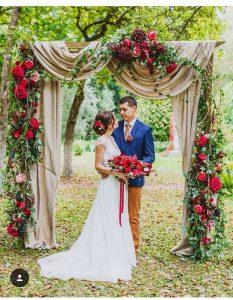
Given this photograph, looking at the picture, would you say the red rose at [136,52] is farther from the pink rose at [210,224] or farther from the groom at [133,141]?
the pink rose at [210,224]

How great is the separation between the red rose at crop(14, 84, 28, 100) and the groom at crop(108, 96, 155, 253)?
132 cm

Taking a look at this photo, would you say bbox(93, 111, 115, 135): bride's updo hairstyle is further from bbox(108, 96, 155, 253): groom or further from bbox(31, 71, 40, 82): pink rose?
bbox(31, 71, 40, 82): pink rose

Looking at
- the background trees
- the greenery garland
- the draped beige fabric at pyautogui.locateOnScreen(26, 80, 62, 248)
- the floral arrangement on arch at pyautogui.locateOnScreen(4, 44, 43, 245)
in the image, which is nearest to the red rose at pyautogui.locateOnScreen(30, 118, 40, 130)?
the floral arrangement on arch at pyautogui.locateOnScreen(4, 44, 43, 245)

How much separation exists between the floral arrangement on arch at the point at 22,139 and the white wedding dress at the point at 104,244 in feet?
2.49

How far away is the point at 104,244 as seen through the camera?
5512 mm

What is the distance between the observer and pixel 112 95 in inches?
1075

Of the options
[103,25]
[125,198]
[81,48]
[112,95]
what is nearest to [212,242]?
[125,198]

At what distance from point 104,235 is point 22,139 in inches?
69.7

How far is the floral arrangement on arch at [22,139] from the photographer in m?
6.08

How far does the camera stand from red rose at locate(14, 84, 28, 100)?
6.04 m

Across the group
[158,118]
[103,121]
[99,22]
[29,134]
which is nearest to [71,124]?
[99,22]

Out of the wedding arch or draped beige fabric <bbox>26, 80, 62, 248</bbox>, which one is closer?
the wedding arch
